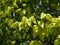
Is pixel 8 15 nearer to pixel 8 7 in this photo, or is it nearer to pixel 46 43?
pixel 8 7

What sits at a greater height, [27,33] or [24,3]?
[24,3]

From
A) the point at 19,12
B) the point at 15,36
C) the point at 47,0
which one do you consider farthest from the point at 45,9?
the point at 15,36

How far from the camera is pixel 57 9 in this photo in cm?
450

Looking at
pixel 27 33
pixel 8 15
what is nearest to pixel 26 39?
pixel 27 33

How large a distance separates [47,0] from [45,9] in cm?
Result: 21

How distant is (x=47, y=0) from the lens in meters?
4.43

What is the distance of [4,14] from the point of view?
4.36m

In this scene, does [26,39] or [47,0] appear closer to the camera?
[26,39]

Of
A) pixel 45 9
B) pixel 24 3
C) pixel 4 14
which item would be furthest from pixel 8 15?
pixel 45 9

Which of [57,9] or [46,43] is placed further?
[57,9]

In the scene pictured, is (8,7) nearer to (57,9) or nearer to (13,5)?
(13,5)

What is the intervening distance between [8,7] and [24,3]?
34 cm

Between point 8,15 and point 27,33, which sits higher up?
point 8,15

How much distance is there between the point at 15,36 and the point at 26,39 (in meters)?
0.24
